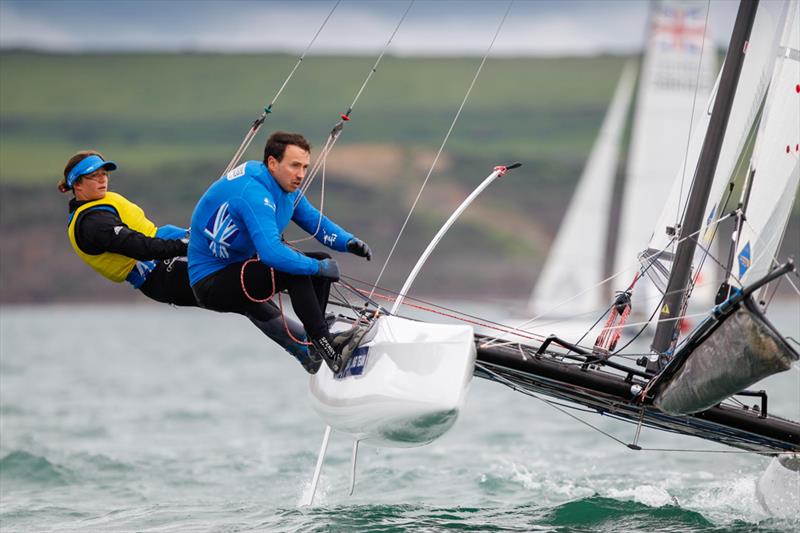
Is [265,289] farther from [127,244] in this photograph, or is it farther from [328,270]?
[127,244]

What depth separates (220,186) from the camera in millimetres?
4934

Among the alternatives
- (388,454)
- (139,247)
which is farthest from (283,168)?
(388,454)

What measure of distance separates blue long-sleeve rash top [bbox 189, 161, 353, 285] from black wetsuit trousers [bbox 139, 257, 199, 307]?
0.39 metres

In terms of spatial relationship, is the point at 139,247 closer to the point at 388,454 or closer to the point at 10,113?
the point at 388,454

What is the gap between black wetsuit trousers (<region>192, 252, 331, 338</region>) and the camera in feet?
16.4

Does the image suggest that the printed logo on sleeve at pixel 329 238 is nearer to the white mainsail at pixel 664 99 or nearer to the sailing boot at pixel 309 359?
the sailing boot at pixel 309 359

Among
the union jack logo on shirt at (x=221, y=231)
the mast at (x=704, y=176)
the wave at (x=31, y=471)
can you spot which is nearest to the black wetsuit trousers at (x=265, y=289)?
the union jack logo on shirt at (x=221, y=231)

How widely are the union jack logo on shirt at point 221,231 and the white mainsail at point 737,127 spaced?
227 cm

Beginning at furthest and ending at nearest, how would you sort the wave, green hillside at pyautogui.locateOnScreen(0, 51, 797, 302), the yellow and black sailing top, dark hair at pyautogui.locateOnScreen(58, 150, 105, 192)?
green hillside at pyautogui.locateOnScreen(0, 51, 797, 302) → the wave → dark hair at pyautogui.locateOnScreen(58, 150, 105, 192) → the yellow and black sailing top

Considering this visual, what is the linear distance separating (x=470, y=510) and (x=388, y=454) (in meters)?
2.56

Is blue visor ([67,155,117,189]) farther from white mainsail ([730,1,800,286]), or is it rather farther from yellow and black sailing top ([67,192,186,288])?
white mainsail ([730,1,800,286])

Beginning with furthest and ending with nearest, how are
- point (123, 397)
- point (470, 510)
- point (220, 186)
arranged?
point (123, 397) < point (470, 510) < point (220, 186)

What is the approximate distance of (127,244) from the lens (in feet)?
17.1

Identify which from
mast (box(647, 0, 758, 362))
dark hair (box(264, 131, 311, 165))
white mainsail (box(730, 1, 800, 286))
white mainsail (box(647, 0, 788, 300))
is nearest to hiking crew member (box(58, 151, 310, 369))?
dark hair (box(264, 131, 311, 165))
